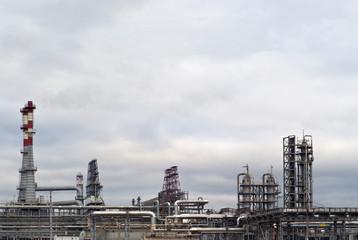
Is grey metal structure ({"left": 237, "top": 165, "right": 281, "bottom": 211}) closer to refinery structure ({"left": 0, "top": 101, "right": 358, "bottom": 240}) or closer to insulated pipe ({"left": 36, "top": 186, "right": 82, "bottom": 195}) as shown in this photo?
refinery structure ({"left": 0, "top": 101, "right": 358, "bottom": 240})

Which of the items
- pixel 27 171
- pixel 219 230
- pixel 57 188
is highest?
pixel 27 171

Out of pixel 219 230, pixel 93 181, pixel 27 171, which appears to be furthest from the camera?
pixel 93 181

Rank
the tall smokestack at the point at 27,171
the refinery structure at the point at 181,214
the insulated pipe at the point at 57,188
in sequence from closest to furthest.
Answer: the refinery structure at the point at 181,214 → the tall smokestack at the point at 27,171 → the insulated pipe at the point at 57,188

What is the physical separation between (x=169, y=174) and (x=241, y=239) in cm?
4225

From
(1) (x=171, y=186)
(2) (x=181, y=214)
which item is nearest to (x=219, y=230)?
(2) (x=181, y=214)

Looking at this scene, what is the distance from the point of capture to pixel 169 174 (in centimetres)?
13300

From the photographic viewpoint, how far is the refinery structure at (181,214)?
3182 inches

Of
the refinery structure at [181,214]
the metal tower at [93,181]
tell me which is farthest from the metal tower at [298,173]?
the metal tower at [93,181]

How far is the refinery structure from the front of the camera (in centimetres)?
8081

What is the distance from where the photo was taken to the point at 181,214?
96062 millimetres

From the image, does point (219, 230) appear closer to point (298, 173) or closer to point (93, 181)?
point (298, 173)

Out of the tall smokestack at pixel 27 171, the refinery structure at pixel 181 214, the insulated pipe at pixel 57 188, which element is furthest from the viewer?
the insulated pipe at pixel 57 188

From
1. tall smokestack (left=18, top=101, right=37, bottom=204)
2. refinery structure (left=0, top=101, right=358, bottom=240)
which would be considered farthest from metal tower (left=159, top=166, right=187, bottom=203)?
tall smokestack (left=18, top=101, right=37, bottom=204)

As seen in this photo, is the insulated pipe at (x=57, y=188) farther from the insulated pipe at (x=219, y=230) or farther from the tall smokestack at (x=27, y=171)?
the insulated pipe at (x=219, y=230)
